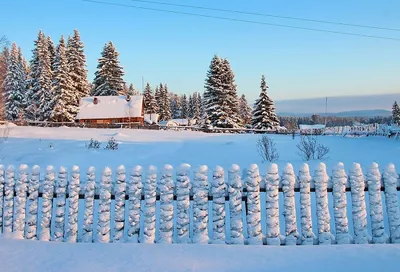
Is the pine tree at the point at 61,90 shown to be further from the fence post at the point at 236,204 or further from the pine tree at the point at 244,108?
the pine tree at the point at 244,108

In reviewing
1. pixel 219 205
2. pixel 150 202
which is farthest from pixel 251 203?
pixel 150 202

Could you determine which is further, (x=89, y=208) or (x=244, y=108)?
(x=244, y=108)

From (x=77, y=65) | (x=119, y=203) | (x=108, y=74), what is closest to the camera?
(x=119, y=203)

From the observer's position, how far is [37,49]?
4628 centimetres

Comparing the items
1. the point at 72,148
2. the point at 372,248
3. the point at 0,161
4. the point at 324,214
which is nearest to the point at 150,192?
the point at 324,214

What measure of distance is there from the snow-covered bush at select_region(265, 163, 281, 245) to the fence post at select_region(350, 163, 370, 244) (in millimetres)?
937

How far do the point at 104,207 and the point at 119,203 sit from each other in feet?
0.69

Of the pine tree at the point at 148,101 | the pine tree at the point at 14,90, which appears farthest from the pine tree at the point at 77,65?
the pine tree at the point at 148,101

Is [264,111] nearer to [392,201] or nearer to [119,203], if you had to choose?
[392,201]

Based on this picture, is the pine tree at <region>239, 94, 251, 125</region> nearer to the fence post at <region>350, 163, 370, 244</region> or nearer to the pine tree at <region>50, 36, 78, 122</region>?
the pine tree at <region>50, 36, 78, 122</region>

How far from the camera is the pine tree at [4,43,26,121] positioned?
1930 inches

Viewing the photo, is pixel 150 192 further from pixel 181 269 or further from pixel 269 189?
pixel 269 189

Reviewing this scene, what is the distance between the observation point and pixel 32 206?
4410mm

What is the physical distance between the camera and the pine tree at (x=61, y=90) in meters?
41.5
